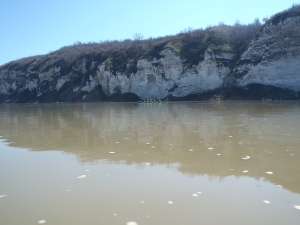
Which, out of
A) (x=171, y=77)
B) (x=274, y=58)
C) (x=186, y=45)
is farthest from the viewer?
(x=186, y=45)

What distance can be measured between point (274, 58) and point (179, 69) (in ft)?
57.9

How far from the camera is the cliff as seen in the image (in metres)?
43.3

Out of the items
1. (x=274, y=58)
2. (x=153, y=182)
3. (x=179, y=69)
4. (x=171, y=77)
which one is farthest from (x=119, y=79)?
(x=153, y=182)

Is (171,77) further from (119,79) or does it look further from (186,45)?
(119,79)

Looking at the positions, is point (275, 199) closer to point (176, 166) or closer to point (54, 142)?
point (176, 166)

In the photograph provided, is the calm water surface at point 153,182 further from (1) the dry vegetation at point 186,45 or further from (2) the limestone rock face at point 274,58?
(1) the dry vegetation at point 186,45

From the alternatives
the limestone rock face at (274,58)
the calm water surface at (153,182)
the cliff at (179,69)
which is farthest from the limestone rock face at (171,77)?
the calm water surface at (153,182)

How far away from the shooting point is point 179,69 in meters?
54.0

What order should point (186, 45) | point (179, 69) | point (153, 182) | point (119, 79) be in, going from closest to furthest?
1. point (153, 182)
2. point (179, 69)
3. point (186, 45)
4. point (119, 79)

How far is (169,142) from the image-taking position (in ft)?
28.0

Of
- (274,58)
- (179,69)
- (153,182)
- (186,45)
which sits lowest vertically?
(153,182)

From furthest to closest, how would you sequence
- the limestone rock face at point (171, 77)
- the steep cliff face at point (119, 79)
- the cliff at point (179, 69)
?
the steep cliff face at point (119, 79) → the limestone rock face at point (171, 77) → the cliff at point (179, 69)

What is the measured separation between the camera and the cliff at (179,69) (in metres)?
43.3

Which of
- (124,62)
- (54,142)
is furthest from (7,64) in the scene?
(54,142)
